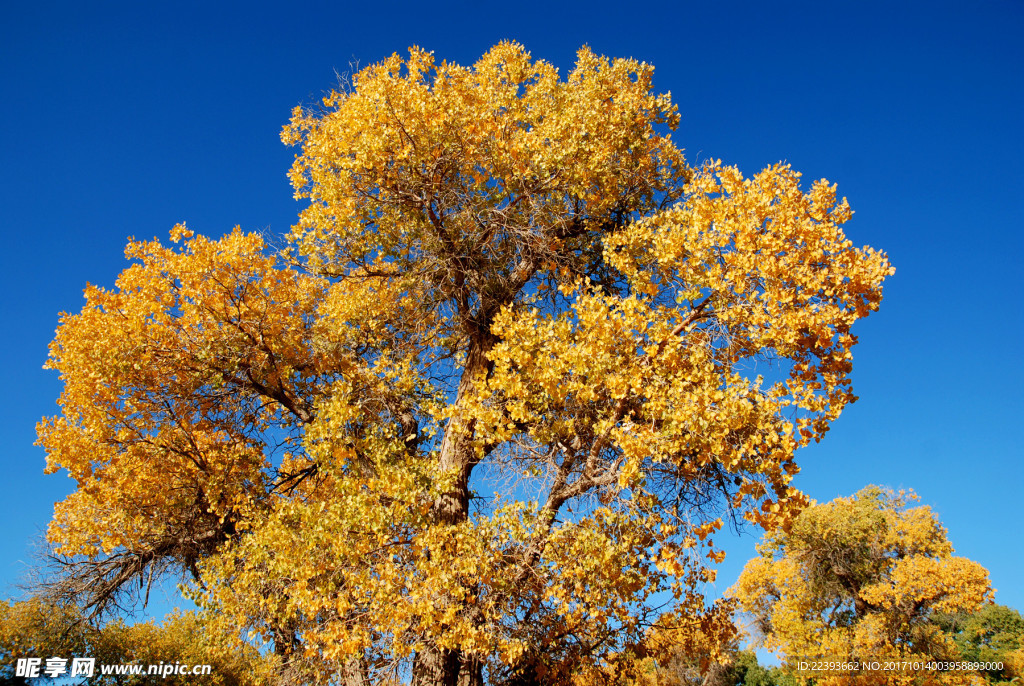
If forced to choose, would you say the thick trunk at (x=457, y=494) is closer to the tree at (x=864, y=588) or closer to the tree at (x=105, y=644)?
the tree at (x=105, y=644)

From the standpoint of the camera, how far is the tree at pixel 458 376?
672cm

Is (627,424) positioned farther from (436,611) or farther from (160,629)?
(160,629)

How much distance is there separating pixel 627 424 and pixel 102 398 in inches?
306

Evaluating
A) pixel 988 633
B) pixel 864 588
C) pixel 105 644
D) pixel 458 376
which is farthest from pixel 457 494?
pixel 988 633

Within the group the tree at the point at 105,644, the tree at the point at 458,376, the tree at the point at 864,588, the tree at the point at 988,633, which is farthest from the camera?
the tree at the point at 988,633

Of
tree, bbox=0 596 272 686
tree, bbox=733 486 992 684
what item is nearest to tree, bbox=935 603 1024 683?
tree, bbox=733 486 992 684

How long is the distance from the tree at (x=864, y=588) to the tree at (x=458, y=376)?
12278mm

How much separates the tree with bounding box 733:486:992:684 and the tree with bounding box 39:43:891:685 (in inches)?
483

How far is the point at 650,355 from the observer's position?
715cm

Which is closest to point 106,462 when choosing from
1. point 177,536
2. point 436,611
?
point 177,536

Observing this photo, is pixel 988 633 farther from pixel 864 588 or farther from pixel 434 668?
pixel 434 668

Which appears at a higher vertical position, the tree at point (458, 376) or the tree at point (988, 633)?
the tree at point (458, 376)

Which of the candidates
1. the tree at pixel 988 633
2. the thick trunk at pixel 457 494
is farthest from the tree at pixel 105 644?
the tree at pixel 988 633

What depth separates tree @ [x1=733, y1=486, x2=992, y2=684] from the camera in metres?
16.9
